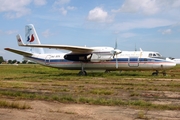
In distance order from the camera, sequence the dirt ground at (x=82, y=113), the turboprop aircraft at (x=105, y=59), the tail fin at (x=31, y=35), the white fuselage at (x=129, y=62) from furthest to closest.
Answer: the tail fin at (x=31, y=35)
the turboprop aircraft at (x=105, y=59)
the white fuselage at (x=129, y=62)
the dirt ground at (x=82, y=113)

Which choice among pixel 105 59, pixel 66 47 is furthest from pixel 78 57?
pixel 105 59

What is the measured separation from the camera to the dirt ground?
7.50m

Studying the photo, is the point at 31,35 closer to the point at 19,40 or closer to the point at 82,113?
the point at 19,40

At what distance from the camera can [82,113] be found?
8.16 metres

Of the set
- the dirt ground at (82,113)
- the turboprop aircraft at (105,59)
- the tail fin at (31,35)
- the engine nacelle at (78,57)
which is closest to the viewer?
the dirt ground at (82,113)

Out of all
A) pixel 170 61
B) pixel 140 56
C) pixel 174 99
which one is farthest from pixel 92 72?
pixel 174 99

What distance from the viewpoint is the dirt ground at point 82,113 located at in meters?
7.50

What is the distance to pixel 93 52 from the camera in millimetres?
29578

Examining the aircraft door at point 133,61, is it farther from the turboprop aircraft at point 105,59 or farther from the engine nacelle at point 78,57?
the engine nacelle at point 78,57

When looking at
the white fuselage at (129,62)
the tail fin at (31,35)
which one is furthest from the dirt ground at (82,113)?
the tail fin at (31,35)

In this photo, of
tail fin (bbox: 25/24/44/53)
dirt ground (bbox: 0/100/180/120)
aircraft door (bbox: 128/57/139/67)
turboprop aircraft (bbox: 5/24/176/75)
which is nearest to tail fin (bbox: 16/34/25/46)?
turboprop aircraft (bbox: 5/24/176/75)

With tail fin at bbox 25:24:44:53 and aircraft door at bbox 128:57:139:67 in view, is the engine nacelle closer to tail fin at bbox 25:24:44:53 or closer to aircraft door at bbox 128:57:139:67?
aircraft door at bbox 128:57:139:67

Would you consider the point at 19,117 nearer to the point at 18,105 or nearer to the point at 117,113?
the point at 18,105

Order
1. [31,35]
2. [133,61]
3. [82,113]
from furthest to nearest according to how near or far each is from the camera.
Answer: [31,35], [133,61], [82,113]
